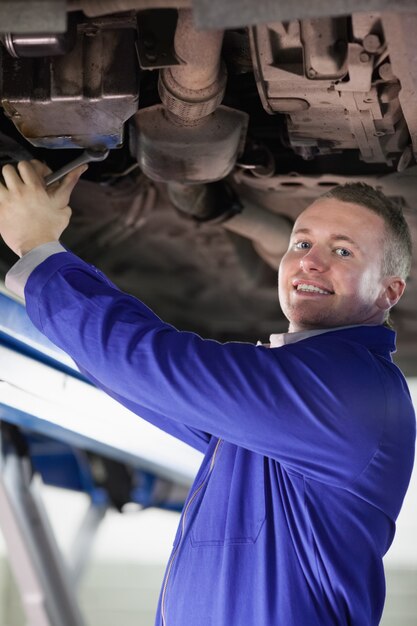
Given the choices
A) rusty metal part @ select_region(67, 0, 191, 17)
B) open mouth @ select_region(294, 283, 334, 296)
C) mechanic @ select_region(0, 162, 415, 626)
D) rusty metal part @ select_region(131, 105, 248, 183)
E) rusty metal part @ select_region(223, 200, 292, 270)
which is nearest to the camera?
rusty metal part @ select_region(67, 0, 191, 17)

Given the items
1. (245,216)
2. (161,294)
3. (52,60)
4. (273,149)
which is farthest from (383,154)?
(161,294)

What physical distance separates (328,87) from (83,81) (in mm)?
440

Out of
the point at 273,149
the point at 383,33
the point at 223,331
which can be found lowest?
the point at 223,331

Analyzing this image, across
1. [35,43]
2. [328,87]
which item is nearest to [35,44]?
[35,43]

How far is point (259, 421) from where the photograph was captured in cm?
139

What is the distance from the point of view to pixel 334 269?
5.35ft

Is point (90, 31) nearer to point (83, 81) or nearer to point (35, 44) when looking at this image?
point (83, 81)

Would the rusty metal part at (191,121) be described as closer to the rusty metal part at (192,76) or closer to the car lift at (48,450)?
the rusty metal part at (192,76)

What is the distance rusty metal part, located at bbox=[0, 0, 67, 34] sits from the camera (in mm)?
1187

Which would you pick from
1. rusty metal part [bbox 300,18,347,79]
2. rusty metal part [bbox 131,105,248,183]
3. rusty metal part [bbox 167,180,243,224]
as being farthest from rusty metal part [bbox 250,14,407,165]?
rusty metal part [bbox 167,180,243,224]

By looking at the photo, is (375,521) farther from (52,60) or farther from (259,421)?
(52,60)

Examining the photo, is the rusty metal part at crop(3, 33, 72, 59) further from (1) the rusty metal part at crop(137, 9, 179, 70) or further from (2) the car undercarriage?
(1) the rusty metal part at crop(137, 9, 179, 70)

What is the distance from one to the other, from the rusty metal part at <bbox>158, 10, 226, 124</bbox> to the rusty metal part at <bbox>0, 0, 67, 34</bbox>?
1.22 feet

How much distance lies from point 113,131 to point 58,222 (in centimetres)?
22
